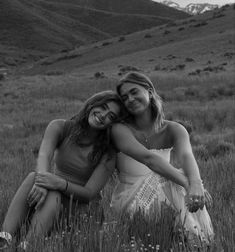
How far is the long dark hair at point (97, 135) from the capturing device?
3.79m

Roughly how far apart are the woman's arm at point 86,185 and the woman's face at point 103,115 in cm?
27

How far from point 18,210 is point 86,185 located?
1.83 ft

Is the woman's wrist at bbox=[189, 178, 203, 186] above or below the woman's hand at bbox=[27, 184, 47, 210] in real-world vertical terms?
above

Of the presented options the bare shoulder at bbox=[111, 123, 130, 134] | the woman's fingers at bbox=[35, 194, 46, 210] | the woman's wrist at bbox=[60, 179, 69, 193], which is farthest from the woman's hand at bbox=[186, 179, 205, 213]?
the woman's fingers at bbox=[35, 194, 46, 210]

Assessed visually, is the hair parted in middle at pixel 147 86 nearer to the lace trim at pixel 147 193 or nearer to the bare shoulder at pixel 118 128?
the bare shoulder at pixel 118 128

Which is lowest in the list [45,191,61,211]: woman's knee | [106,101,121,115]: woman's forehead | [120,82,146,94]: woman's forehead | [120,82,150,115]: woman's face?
[45,191,61,211]: woman's knee

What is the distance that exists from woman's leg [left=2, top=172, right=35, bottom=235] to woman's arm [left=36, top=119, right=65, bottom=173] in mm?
256

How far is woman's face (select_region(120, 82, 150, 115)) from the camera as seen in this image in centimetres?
379

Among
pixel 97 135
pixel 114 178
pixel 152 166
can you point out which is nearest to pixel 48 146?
pixel 97 135

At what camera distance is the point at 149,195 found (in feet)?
11.4

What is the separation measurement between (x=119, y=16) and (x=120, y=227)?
133265 millimetres

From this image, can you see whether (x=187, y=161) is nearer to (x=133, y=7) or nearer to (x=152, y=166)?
(x=152, y=166)

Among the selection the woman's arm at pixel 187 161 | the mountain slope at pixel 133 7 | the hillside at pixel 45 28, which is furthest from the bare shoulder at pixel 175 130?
the mountain slope at pixel 133 7

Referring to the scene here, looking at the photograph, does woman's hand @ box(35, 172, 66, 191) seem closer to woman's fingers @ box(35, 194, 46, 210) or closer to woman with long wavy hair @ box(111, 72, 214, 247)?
woman's fingers @ box(35, 194, 46, 210)
